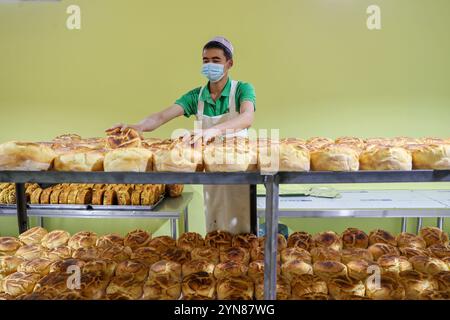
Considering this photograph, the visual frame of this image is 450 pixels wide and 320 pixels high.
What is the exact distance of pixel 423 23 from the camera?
13.2 ft

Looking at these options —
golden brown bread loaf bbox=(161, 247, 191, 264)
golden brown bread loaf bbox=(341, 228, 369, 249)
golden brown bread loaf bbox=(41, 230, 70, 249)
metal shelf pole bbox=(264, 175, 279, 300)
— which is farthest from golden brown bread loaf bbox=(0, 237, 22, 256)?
golden brown bread loaf bbox=(341, 228, 369, 249)

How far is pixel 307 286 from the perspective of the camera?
1460 millimetres

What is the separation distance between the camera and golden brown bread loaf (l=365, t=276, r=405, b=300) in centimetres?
142

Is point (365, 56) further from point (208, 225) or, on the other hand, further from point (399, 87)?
point (208, 225)

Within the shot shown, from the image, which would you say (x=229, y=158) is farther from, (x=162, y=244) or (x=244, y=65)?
(x=244, y=65)

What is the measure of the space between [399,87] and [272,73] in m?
1.53

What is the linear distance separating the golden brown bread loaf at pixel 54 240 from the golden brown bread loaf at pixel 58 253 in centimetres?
7

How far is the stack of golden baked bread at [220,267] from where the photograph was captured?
1.44 m

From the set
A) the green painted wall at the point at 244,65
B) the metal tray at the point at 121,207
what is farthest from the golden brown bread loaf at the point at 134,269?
the green painted wall at the point at 244,65

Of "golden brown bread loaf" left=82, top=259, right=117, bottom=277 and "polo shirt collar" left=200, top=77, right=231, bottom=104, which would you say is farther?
"polo shirt collar" left=200, top=77, right=231, bottom=104

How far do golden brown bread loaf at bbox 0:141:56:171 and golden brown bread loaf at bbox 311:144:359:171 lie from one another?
36.5 inches

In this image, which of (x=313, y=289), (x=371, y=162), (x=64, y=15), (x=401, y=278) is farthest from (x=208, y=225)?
(x=64, y=15)

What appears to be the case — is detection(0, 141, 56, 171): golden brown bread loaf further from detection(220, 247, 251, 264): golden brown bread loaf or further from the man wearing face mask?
detection(220, 247, 251, 264): golden brown bread loaf

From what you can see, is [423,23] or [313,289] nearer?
[313,289]
